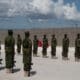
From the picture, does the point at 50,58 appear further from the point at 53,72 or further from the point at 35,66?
the point at 53,72

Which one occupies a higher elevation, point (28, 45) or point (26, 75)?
point (28, 45)

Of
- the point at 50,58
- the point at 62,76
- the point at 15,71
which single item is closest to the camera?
the point at 62,76

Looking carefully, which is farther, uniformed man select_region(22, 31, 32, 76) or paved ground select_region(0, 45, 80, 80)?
uniformed man select_region(22, 31, 32, 76)

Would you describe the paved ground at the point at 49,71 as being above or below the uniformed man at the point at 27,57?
below

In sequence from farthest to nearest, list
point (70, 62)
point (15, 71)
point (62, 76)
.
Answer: point (70, 62) → point (15, 71) → point (62, 76)

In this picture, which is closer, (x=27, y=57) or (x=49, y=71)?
(x=27, y=57)

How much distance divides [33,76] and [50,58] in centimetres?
1020

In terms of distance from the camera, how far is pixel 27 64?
98.5 feet

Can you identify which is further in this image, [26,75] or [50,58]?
[50,58]

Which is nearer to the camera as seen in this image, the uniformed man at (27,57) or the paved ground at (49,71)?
the paved ground at (49,71)

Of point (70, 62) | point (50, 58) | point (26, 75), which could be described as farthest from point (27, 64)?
point (50, 58)

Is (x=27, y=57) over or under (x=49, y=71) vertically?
over

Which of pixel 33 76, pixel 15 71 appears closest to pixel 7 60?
pixel 15 71

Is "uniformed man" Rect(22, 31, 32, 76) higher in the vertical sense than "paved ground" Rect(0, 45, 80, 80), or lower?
higher
